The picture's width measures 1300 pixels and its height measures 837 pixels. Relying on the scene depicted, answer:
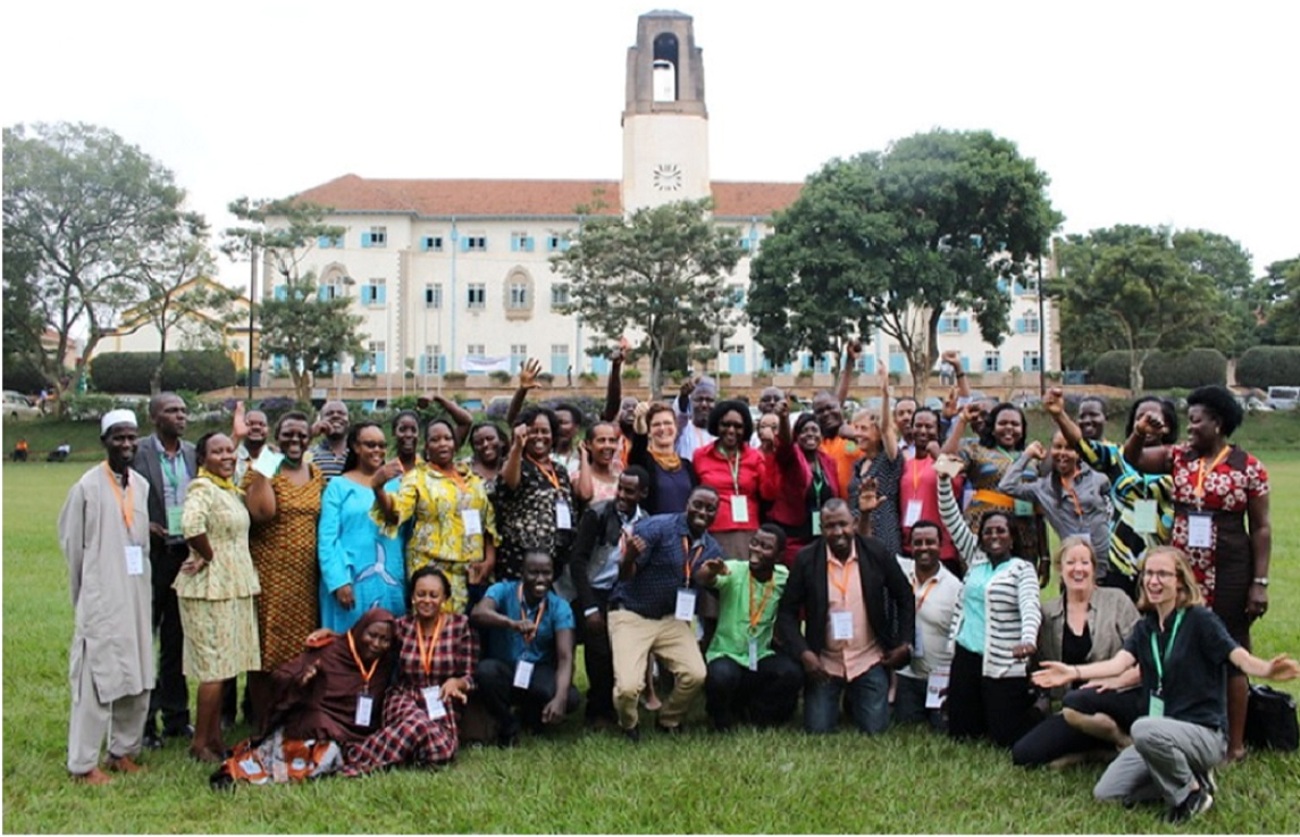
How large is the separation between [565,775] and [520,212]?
56.4m

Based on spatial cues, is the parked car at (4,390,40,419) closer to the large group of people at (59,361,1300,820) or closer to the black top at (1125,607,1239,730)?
the large group of people at (59,361,1300,820)

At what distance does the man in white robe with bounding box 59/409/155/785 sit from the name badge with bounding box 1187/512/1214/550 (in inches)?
219

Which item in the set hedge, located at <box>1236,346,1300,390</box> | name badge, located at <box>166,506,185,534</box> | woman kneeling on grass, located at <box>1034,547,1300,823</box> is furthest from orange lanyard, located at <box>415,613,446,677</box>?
hedge, located at <box>1236,346,1300,390</box>

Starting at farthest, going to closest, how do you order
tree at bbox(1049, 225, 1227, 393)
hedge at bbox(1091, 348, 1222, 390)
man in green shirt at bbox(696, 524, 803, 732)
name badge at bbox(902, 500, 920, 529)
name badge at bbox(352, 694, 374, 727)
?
hedge at bbox(1091, 348, 1222, 390)
tree at bbox(1049, 225, 1227, 393)
name badge at bbox(902, 500, 920, 529)
man in green shirt at bbox(696, 524, 803, 732)
name badge at bbox(352, 694, 374, 727)

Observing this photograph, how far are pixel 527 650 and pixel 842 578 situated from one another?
1922mm

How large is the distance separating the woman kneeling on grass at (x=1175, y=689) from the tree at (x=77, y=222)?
41996 mm

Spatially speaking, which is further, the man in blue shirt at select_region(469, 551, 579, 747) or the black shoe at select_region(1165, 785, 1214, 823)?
the man in blue shirt at select_region(469, 551, 579, 747)

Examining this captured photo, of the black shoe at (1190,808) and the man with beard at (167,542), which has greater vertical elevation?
the man with beard at (167,542)

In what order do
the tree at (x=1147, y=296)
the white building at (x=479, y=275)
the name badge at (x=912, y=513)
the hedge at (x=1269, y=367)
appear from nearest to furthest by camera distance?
the name badge at (x=912, y=513)
the tree at (x=1147, y=296)
the hedge at (x=1269, y=367)
the white building at (x=479, y=275)

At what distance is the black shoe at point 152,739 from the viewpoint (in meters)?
6.50

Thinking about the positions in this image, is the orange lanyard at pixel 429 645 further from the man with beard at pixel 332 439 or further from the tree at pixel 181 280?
the tree at pixel 181 280

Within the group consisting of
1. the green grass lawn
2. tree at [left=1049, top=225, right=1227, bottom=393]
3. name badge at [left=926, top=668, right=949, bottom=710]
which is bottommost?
the green grass lawn

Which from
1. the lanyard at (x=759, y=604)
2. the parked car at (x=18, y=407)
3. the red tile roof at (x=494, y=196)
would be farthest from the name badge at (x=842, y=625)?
the red tile roof at (x=494, y=196)

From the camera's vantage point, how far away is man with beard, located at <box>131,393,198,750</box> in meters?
6.59
